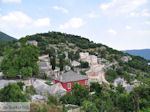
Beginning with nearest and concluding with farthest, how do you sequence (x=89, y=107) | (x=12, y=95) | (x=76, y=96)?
1. (x=89, y=107)
2. (x=12, y=95)
3. (x=76, y=96)

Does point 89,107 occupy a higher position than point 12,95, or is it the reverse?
point 12,95

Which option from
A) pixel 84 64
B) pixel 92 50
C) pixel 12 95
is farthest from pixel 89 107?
pixel 92 50

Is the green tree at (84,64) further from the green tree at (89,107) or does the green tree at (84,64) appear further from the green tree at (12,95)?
the green tree at (89,107)

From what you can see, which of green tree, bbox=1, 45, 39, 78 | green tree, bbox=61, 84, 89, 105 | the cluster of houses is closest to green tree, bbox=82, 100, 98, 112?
green tree, bbox=61, 84, 89, 105

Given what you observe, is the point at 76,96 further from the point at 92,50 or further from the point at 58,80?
the point at 92,50

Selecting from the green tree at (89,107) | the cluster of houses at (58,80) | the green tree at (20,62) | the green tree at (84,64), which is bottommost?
the green tree at (89,107)

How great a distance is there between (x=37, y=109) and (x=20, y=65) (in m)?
20.7

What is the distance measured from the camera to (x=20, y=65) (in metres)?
49.2

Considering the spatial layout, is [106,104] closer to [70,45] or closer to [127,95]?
[127,95]

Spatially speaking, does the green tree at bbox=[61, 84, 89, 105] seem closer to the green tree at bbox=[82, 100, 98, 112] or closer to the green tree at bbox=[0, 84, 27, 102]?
the green tree at bbox=[82, 100, 98, 112]

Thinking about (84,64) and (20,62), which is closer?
(20,62)

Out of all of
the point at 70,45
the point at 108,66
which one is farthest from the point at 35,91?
the point at 70,45

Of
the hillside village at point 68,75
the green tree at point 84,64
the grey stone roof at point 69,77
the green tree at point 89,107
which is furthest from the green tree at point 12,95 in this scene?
the green tree at point 84,64

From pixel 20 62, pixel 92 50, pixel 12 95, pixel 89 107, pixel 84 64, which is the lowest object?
pixel 89 107
